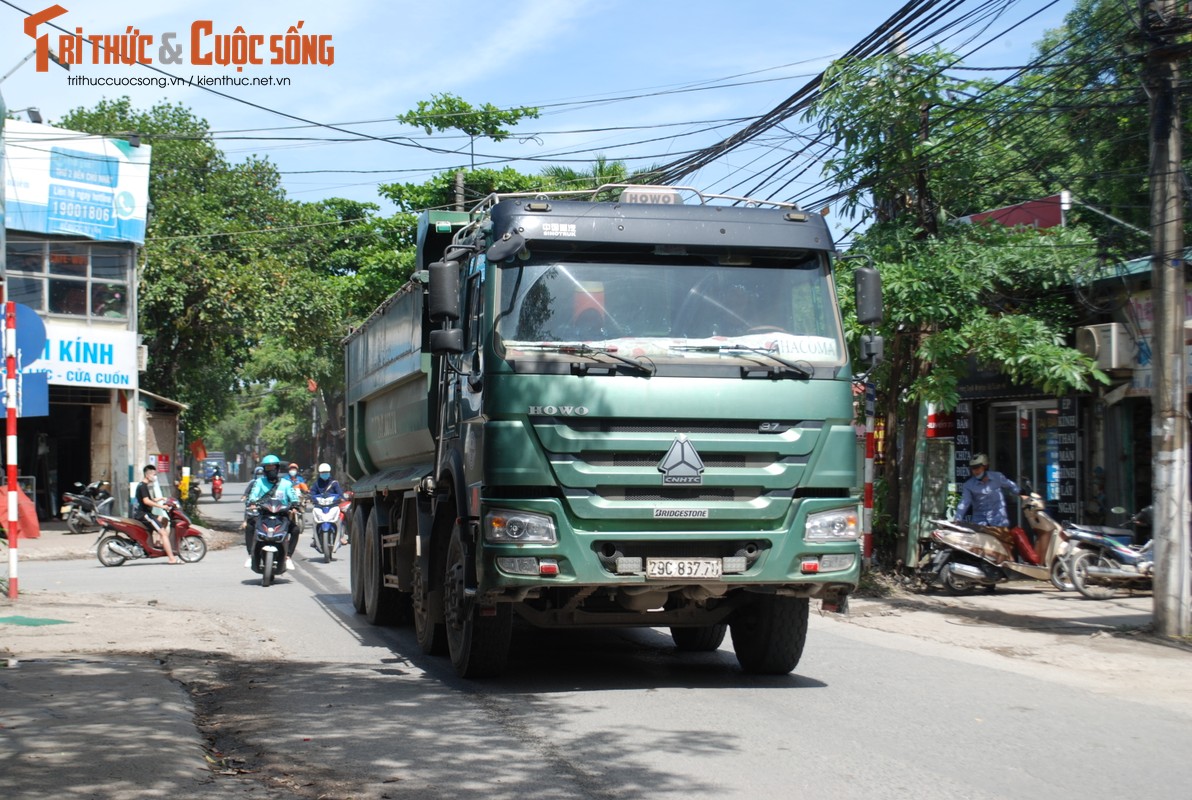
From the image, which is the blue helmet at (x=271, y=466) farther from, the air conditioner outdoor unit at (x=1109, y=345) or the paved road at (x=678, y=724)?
the air conditioner outdoor unit at (x=1109, y=345)

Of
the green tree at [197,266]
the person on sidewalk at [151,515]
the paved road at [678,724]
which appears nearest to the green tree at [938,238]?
the paved road at [678,724]

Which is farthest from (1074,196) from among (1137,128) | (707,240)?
(707,240)

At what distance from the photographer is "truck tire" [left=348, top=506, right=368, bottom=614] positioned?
13648 mm

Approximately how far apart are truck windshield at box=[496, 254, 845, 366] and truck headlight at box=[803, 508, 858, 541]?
971 millimetres

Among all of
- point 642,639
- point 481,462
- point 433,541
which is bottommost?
point 642,639

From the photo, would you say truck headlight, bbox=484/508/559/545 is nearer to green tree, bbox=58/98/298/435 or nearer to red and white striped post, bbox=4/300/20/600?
red and white striped post, bbox=4/300/20/600

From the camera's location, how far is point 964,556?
15078 mm

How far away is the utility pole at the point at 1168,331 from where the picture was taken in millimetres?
10953

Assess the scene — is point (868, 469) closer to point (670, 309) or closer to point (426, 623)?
point (426, 623)

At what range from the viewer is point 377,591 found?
494 inches

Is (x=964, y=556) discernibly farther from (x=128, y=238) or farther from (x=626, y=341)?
(x=128, y=238)

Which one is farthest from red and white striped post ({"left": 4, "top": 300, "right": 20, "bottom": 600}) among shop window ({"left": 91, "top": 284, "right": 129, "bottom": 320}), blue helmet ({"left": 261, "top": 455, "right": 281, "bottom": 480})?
shop window ({"left": 91, "top": 284, "right": 129, "bottom": 320})

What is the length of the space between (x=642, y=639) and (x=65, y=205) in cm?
2065

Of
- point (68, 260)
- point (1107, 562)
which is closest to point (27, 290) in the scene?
point (68, 260)
